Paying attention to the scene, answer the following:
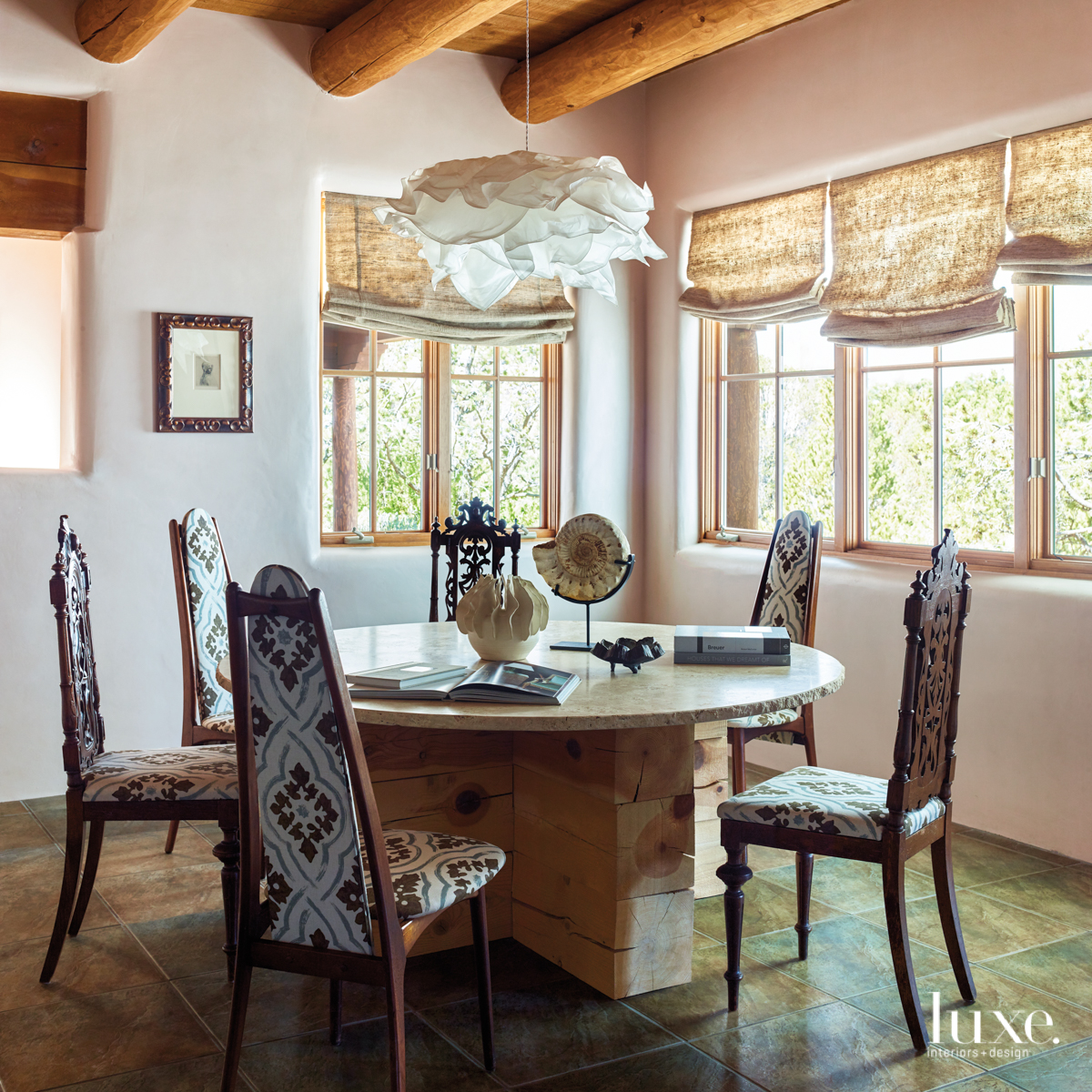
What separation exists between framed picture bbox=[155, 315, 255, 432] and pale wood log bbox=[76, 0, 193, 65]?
934mm

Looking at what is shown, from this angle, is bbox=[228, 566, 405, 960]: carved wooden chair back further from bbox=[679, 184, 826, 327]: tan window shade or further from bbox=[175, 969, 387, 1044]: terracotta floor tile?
Result: bbox=[679, 184, 826, 327]: tan window shade

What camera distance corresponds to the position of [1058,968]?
2.79 metres

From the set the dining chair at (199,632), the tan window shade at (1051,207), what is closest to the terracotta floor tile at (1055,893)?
the tan window shade at (1051,207)

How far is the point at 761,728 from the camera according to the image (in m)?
3.33

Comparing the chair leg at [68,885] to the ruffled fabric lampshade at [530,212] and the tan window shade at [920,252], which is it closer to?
the ruffled fabric lampshade at [530,212]

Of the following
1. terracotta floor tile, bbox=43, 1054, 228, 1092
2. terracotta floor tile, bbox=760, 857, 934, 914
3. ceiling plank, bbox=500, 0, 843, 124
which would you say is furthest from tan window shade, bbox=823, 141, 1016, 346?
terracotta floor tile, bbox=43, 1054, 228, 1092

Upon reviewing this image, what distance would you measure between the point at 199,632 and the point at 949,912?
212 cm

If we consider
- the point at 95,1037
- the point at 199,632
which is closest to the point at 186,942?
the point at 95,1037

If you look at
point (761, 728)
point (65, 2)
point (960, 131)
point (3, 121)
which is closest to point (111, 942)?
point (761, 728)

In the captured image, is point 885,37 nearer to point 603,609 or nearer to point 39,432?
point 603,609

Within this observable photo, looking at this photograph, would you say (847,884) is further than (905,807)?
Yes

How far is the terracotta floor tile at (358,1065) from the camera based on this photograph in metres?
2.25

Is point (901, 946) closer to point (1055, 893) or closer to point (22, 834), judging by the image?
point (1055, 893)

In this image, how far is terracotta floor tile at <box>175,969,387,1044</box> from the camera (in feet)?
8.18
